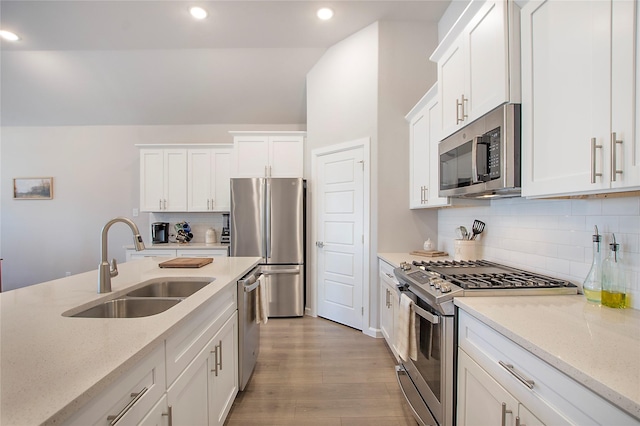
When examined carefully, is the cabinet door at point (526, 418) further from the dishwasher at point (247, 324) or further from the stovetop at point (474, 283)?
the dishwasher at point (247, 324)

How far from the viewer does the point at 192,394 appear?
1.20m

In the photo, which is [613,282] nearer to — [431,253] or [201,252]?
[431,253]

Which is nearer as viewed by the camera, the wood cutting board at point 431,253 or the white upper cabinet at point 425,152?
the white upper cabinet at point 425,152

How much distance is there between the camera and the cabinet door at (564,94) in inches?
37.1

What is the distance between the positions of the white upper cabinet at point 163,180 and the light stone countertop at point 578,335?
420cm

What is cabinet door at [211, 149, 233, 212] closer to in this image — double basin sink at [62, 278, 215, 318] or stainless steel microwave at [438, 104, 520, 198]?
double basin sink at [62, 278, 215, 318]

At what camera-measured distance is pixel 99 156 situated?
4.75m

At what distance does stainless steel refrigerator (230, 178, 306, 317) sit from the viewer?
140 inches

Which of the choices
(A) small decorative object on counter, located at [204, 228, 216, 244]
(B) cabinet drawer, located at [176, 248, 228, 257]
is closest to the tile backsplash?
(B) cabinet drawer, located at [176, 248, 228, 257]

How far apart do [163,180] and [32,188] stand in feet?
8.50

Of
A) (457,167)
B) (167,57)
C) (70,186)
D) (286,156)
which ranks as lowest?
(457,167)

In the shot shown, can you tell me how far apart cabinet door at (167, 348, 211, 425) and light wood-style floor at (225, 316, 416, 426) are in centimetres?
59

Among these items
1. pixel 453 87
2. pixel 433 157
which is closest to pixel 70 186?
pixel 433 157

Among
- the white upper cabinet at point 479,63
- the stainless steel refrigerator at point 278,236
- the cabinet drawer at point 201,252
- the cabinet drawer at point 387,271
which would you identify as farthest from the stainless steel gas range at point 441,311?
the cabinet drawer at point 201,252
